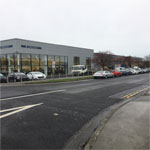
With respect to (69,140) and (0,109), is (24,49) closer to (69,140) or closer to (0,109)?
(0,109)

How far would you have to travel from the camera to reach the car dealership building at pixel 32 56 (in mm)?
29680

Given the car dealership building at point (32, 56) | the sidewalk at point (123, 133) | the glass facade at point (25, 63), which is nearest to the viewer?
the sidewalk at point (123, 133)

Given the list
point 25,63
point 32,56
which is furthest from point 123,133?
point 32,56

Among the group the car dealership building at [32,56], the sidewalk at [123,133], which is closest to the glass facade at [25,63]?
the car dealership building at [32,56]

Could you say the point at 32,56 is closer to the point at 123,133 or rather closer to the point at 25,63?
the point at 25,63

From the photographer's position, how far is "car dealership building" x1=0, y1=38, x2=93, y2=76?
29.7 m

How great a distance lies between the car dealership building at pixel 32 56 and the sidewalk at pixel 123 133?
24.2m

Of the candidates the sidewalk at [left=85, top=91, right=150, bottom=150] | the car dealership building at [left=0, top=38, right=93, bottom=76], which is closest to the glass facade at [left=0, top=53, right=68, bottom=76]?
the car dealership building at [left=0, top=38, right=93, bottom=76]

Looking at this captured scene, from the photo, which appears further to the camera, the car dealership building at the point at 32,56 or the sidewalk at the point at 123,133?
the car dealership building at the point at 32,56

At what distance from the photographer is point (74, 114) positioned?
5750mm

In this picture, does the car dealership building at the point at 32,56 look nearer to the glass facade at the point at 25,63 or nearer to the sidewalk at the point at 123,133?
the glass facade at the point at 25,63

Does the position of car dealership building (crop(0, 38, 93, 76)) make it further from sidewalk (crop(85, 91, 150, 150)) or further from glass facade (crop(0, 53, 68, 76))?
sidewalk (crop(85, 91, 150, 150))

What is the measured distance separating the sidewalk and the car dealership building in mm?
24191

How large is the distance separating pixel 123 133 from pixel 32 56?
30.7 metres
